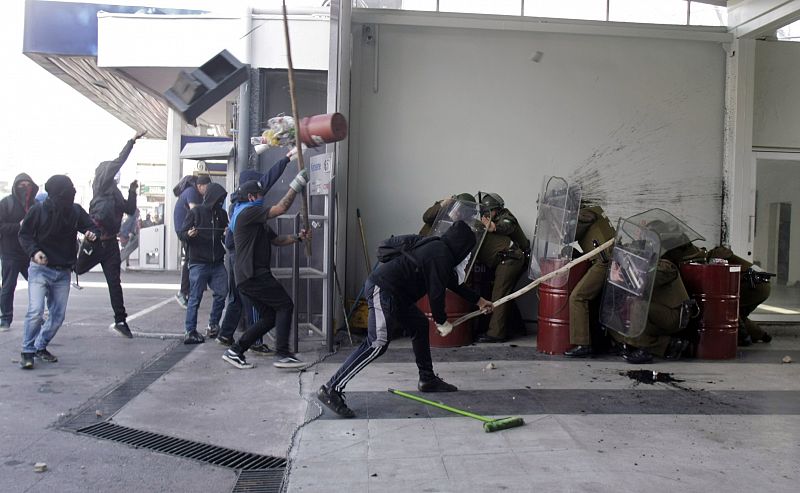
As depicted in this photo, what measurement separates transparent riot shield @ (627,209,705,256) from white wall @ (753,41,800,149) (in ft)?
10.9

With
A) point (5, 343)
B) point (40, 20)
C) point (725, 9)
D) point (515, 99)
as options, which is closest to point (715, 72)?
point (725, 9)

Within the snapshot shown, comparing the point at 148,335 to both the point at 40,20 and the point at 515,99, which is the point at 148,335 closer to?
the point at 515,99

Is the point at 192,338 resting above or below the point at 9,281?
below

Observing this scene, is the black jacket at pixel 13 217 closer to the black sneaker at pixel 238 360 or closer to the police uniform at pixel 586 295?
the black sneaker at pixel 238 360

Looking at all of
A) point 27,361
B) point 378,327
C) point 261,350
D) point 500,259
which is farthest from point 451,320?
point 27,361

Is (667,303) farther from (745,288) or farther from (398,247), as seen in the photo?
(398,247)

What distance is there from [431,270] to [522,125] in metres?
4.42

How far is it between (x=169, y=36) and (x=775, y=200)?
352 inches

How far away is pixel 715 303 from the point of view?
702 centimetres

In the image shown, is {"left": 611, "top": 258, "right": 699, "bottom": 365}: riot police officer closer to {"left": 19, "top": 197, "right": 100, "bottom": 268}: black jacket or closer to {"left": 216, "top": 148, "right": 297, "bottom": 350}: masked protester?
{"left": 216, "top": 148, "right": 297, "bottom": 350}: masked protester

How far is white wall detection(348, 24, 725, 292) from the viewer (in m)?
8.77

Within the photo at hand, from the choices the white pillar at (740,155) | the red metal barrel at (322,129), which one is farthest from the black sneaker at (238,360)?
the white pillar at (740,155)

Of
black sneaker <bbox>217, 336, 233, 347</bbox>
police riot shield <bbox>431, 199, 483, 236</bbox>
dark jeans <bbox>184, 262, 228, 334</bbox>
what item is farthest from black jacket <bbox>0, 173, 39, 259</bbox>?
police riot shield <bbox>431, 199, 483, 236</bbox>

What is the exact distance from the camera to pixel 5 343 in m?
7.41
